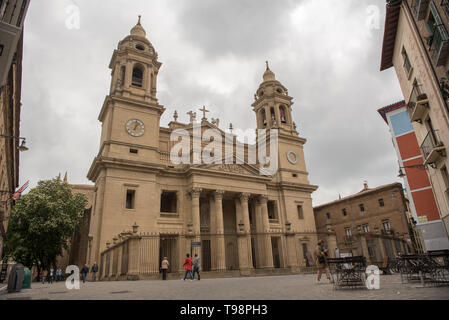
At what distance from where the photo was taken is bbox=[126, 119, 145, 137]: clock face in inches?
A: 1044

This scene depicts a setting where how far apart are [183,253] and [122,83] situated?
1724cm

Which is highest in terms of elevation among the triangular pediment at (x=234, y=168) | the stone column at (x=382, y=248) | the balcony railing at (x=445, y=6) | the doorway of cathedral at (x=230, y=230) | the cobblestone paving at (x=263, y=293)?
the triangular pediment at (x=234, y=168)

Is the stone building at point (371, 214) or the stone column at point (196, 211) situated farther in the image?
the stone building at point (371, 214)

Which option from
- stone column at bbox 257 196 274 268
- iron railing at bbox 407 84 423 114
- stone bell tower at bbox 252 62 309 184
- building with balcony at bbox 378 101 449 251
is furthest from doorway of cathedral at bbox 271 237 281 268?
iron railing at bbox 407 84 423 114

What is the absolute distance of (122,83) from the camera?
1139 inches

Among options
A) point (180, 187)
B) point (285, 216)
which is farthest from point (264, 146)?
point (180, 187)

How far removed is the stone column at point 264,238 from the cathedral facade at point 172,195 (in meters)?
0.09

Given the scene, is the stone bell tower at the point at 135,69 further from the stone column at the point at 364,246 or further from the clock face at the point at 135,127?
the stone column at the point at 364,246

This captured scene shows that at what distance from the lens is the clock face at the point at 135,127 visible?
2652 centimetres

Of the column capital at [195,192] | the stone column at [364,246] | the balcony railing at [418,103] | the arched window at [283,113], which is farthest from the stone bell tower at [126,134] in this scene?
the balcony railing at [418,103]

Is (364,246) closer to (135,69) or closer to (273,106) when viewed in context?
(273,106)

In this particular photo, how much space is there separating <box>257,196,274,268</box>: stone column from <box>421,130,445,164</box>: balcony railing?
14443 millimetres

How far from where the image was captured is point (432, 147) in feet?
45.4

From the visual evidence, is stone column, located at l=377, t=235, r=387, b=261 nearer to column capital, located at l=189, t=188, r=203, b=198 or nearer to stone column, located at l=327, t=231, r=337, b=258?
stone column, located at l=327, t=231, r=337, b=258
